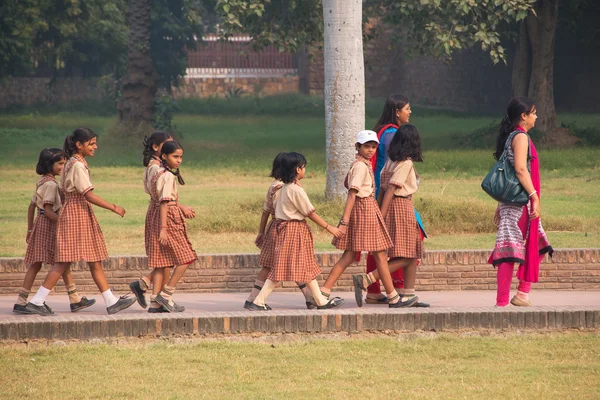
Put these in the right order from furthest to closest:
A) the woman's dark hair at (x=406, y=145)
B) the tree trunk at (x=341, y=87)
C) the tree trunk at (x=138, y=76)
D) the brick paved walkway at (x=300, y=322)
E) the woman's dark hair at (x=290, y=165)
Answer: the tree trunk at (x=138, y=76) < the tree trunk at (x=341, y=87) < the woman's dark hair at (x=406, y=145) < the woman's dark hair at (x=290, y=165) < the brick paved walkway at (x=300, y=322)

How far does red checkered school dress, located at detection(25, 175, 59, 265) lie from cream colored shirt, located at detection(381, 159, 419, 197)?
8.12 ft

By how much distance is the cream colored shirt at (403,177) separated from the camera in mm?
8031

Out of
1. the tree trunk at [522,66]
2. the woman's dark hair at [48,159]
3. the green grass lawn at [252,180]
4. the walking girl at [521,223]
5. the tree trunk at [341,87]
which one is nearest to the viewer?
the walking girl at [521,223]

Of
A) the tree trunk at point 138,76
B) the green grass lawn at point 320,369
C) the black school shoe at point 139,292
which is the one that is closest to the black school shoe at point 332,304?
the green grass lawn at point 320,369

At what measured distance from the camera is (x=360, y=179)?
798 cm

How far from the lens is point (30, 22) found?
33.5 m

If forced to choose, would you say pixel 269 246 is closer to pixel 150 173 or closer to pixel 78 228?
pixel 150 173

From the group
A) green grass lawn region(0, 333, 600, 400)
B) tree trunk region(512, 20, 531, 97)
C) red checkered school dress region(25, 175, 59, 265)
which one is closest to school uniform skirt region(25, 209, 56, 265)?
red checkered school dress region(25, 175, 59, 265)

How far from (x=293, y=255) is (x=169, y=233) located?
907 mm

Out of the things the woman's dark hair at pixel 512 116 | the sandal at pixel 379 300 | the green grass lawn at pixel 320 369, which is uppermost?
the woman's dark hair at pixel 512 116

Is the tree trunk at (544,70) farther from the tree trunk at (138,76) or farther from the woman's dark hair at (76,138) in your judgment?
the woman's dark hair at (76,138)

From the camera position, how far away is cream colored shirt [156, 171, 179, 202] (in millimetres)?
7816

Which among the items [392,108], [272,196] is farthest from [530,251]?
[272,196]

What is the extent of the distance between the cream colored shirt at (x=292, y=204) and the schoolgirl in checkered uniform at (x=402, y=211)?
636 millimetres
